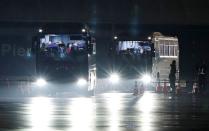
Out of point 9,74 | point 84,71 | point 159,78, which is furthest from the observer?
point 9,74

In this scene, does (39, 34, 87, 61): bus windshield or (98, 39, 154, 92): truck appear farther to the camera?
(98, 39, 154, 92): truck

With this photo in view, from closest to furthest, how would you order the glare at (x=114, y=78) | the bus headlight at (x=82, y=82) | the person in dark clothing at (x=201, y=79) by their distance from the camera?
the bus headlight at (x=82, y=82)
the person in dark clothing at (x=201, y=79)
the glare at (x=114, y=78)

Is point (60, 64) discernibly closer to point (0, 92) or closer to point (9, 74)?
point (0, 92)

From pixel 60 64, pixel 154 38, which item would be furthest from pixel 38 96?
pixel 154 38

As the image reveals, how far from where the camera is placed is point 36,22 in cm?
4634

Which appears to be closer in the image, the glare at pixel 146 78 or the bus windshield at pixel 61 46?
the bus windshield at pixel 61 46

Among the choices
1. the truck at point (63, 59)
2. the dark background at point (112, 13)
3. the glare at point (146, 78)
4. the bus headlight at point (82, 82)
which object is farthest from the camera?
the glare at point (146, 78)

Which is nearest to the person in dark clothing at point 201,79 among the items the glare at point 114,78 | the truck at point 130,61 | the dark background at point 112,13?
the dark background at point 112,13

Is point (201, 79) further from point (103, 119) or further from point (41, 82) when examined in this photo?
point (103, 119)

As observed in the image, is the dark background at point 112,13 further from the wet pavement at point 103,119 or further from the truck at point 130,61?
the wet pavement at point 103,119

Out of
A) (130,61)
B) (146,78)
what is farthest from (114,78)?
(146,78)

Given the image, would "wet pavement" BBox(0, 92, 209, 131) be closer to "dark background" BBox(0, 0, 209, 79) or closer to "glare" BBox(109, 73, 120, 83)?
"dark background" BBox(0, 0, 209, 79)

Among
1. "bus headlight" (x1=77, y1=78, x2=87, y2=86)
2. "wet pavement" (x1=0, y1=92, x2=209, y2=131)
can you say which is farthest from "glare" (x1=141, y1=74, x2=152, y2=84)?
"wet pavement" (x1=0, y1=92, x2=209, y2=131)

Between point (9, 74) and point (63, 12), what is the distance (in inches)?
421
